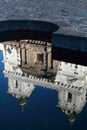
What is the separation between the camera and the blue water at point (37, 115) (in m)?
11.2

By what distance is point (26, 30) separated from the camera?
20.6 m

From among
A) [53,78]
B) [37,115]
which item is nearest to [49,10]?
[53,78]

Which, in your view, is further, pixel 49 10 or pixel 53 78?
pixel 49 10

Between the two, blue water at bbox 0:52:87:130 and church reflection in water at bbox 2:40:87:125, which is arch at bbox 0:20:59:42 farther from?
blue water at bbox 0:52:87:130

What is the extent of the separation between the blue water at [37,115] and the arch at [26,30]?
250 inches

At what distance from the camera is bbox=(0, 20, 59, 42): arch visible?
64.9 ft

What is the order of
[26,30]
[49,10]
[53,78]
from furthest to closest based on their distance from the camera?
[49,10], [26,30], [53,78]

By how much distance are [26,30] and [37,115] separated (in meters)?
9.53

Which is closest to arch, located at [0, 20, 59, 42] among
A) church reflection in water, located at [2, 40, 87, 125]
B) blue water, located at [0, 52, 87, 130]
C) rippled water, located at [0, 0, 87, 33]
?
church reflection in water, located at [2, 40, 87, 125]

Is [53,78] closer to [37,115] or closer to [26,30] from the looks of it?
[26,30]

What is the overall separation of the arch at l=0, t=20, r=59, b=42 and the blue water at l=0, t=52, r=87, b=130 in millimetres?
6340

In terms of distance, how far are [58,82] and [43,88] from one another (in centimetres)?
133

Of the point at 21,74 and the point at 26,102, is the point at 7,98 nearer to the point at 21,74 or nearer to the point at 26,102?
the point at 26,102

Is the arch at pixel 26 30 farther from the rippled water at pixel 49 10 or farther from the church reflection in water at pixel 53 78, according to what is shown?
the rippled water at pixel 49 10
